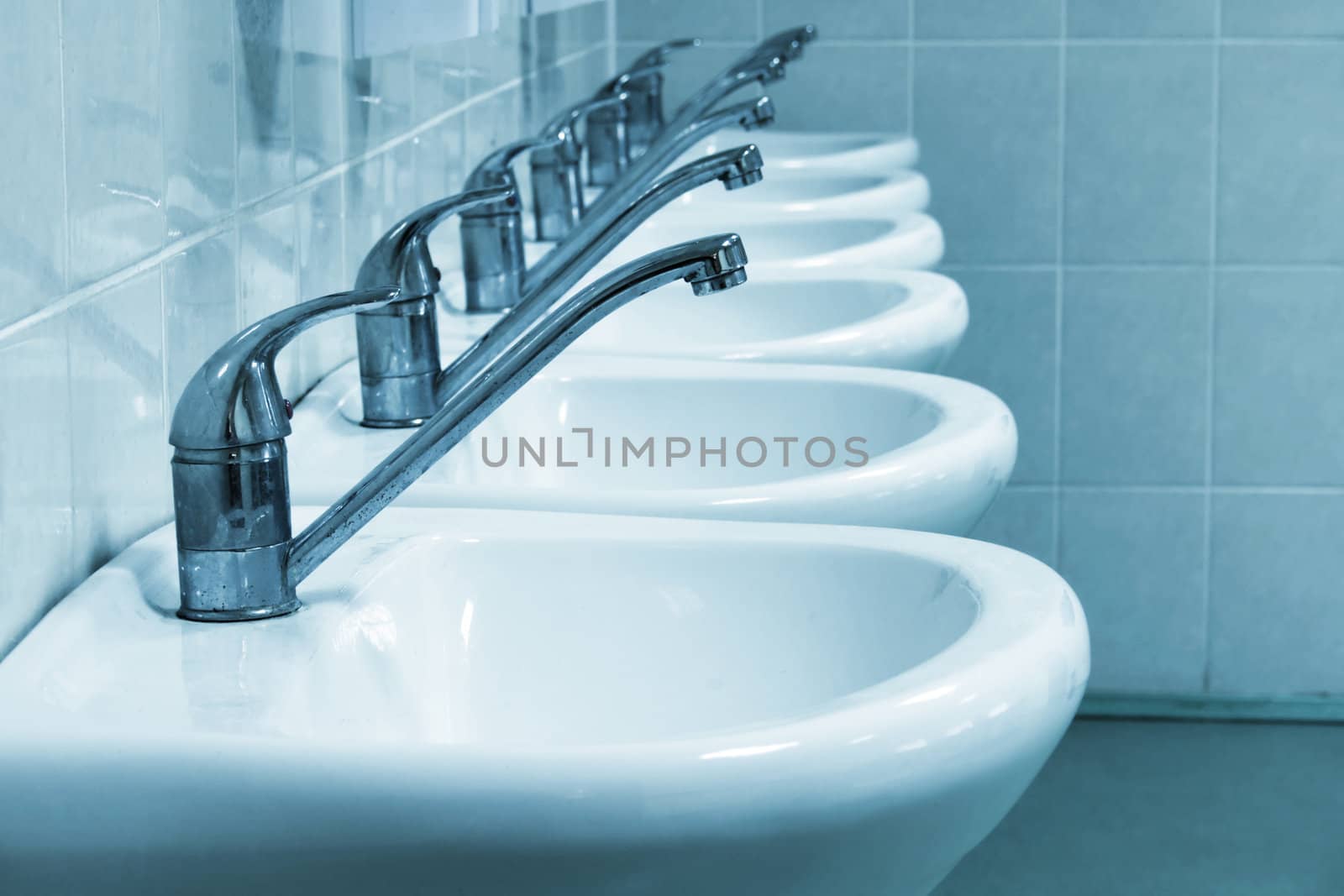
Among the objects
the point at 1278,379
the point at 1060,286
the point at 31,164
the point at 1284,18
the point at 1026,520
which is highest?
the point at 1284,18

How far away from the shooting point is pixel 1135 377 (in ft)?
7.88

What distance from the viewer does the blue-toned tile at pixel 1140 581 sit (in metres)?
2.42

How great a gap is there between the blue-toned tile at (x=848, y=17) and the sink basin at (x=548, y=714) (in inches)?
69.3

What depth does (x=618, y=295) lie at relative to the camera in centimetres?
61

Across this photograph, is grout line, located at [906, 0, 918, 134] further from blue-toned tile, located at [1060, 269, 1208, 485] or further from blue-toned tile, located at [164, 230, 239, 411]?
blue-toned tile, located at [164, 230, 239, 411]

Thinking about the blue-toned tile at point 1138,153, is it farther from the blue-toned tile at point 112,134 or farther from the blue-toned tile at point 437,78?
the blue-toned tile at point 112,134

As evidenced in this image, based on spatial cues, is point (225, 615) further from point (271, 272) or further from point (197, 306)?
point (271, 272)

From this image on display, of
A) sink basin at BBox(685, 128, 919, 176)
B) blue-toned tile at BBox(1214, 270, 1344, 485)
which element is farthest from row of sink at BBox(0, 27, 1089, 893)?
blue-toned tile at BBox(1214, 270, 1344, 485)

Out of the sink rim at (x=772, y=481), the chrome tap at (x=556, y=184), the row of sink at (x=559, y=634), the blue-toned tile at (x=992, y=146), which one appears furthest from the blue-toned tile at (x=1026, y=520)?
the sink rim at (x=772, y=481)

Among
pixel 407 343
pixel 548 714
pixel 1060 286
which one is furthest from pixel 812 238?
pixel 548 714

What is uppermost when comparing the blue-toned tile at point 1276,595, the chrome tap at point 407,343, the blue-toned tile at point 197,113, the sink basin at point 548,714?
the blue-toned tile at point 197,113

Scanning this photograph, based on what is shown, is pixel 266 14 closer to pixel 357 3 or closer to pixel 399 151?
pixel 357 3

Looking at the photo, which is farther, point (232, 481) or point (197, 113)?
point (197, 113)

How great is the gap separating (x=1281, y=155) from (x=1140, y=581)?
620mm
